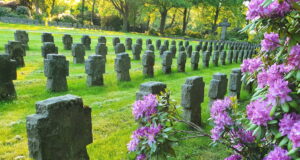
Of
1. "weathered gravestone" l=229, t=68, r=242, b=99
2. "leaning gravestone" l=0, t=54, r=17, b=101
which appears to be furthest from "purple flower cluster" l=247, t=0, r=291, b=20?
"leaning gravestone" l=0, t=54, r=17, b=101

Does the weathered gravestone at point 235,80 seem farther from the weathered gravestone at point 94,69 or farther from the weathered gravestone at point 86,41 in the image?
the weathered gravestone at point 86,41

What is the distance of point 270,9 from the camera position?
6.22ft

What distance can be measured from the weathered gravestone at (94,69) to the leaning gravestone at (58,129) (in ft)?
15.2

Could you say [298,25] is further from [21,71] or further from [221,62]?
[221,62]

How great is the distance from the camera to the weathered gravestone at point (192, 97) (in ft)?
15.4

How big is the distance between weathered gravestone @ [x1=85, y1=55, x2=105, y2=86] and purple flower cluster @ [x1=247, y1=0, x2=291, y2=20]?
6.10m

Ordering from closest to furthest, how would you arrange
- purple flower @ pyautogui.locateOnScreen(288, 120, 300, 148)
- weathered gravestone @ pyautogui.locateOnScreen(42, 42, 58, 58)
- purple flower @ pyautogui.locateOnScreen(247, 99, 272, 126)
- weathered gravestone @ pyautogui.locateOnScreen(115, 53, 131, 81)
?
1. purple flower @ pyautogui.locateOnScreen(288, 120, 300, 148)
2. purple flower @ pyautogui.locateOnScreen(247, 99, 272, 126)
3. weathered gravestone @ pyautogui.locateOnScreen(115, 53, 131, 81)
4. weathered gravestone @ pyautogui.locateOnScreen(42, 42, 58, 58)

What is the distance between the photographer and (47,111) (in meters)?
2.66

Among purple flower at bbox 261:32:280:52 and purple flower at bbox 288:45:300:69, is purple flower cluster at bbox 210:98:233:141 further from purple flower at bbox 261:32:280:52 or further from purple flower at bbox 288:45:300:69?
purple flower at bbox 288:45:300:69

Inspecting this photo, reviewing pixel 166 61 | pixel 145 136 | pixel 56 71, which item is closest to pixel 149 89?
pixel 145 136

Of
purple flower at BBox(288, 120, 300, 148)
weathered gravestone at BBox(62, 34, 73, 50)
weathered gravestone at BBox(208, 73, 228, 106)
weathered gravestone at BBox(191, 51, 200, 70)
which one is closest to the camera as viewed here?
purple flower at BBox(288, 120, 300, 148)

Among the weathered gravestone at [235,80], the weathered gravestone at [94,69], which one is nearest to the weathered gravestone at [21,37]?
the weathered gravestone at [94,69]

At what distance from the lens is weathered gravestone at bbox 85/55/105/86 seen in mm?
7648

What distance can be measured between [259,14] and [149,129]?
135cm
